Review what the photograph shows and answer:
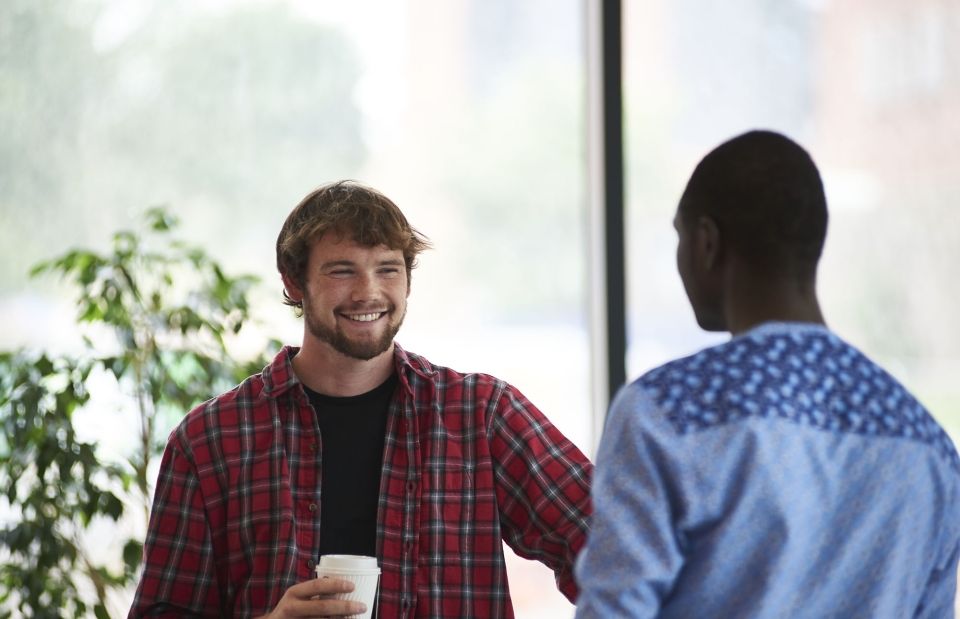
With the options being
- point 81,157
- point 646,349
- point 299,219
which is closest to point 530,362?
point 646,349

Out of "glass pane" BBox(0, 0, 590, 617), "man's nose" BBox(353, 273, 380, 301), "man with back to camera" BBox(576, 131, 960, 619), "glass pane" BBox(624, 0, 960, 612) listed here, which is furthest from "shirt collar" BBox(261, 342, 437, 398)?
"glass pane" BBox(624, 0, 960, 612)

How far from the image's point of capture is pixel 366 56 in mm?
3420

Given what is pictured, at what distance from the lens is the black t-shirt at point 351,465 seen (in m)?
1.72

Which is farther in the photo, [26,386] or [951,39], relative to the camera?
[951,39]

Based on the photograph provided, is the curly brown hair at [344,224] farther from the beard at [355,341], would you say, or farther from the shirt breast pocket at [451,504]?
the shirt breast pocket at [451,504]

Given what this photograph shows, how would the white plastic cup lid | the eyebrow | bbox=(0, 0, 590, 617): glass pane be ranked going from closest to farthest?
the white plastic cup lid
the eyebrow
bbox=(0, 0, 590, 617): glass pane

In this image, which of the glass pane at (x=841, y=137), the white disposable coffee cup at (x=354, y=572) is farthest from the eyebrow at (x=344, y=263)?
the glass pane at (x=841, y=137)

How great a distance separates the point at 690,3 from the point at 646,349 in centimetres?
103

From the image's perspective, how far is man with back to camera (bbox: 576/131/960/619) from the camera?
3.51ft

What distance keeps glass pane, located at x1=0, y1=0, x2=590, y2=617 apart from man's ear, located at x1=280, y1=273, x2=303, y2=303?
1413 millimetres

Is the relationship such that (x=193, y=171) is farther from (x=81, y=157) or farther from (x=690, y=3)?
(x=690, y=3)

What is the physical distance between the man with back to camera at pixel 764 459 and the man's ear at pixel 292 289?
34.4 inches

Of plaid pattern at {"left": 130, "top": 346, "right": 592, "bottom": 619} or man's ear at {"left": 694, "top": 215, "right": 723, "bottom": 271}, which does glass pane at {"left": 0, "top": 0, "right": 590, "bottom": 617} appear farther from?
man's ear at {"left": 694, "top": 215, "right": 723, "bottom": 271}

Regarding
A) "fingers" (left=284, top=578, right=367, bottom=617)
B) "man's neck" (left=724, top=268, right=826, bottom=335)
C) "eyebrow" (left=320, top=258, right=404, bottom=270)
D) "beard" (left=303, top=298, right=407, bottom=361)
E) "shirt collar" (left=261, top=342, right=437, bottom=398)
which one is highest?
"eyebrow" (left=320, top=258, right=404, bottom=270)
